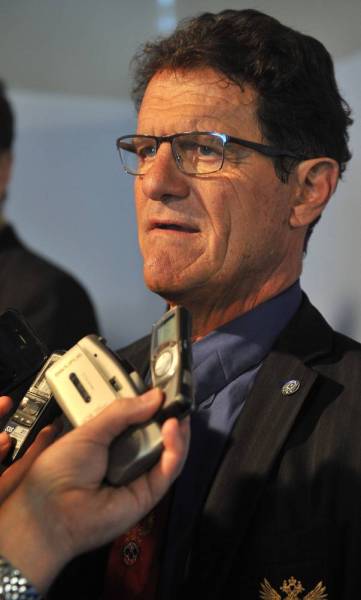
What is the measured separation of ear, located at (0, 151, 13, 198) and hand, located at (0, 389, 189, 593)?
1.62 metres

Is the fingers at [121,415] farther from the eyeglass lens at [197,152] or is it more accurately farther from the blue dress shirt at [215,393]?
the eyeglass lens at [197,152]

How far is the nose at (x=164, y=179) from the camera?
1.28 meters

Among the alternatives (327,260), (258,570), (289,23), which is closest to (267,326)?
(327,260)

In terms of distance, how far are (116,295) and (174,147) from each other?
1.06 m

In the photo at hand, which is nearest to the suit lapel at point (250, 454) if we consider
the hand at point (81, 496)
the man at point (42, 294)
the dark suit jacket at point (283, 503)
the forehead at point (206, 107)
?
the dark suit jacket at point (283, 503)

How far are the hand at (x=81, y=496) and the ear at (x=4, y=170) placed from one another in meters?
1.62

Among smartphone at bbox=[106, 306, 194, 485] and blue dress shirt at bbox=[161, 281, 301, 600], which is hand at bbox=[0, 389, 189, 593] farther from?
blue dress shirt at bbox=[161, 281, 301, 600]

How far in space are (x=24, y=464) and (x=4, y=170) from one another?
4.81ft

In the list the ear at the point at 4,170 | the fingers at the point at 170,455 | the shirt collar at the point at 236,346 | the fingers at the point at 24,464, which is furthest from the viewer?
the ear at the point at 4,170

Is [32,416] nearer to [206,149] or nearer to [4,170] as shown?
[206,149]

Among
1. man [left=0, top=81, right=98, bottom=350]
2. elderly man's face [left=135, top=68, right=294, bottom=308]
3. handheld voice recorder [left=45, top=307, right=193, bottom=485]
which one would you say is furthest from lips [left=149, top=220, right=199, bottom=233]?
man [left=0, top=81, right=98, bottom=350]

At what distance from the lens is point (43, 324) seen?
83.3 inches

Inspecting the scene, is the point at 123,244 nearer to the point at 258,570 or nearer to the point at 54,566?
the point at 258,570

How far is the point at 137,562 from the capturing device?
3.66 ft
